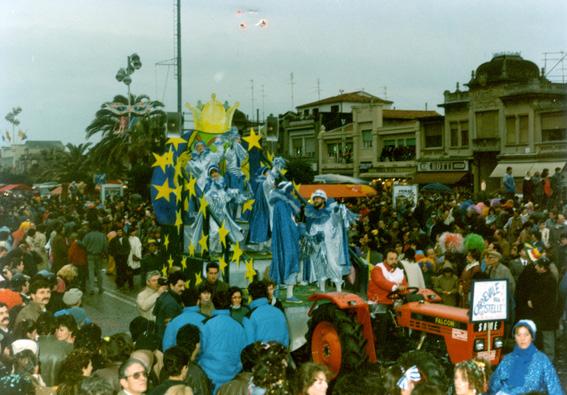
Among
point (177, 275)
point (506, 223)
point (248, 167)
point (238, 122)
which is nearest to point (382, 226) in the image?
point (506, 223)

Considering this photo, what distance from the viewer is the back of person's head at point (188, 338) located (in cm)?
634

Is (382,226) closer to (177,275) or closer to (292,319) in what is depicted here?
(292,319)

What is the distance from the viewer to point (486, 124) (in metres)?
43.5

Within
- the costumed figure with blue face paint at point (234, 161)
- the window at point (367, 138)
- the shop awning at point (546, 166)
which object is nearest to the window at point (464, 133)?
the shop awning at point (546, 166)

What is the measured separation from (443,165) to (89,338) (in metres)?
41.8

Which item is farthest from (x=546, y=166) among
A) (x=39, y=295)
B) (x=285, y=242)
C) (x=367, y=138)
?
(x=39, y=295)

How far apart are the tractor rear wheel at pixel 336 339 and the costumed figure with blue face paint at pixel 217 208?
5045 millimetres

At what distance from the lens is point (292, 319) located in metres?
10.7

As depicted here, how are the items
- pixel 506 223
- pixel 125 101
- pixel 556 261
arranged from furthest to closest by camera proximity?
pixel 125 101 → pixel 506 223 → pixel 556 261

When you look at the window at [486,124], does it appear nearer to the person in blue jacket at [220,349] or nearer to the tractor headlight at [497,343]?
the tractor headlight at [497,343]

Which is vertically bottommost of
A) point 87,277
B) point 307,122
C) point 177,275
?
point 87,277

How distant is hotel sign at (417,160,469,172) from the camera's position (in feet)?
147

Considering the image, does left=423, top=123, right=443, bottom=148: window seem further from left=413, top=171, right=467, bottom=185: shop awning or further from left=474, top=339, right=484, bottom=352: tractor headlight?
left=474, top=339, right=484, bottom=352: tractor headlight

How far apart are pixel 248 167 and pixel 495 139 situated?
29.4 m
